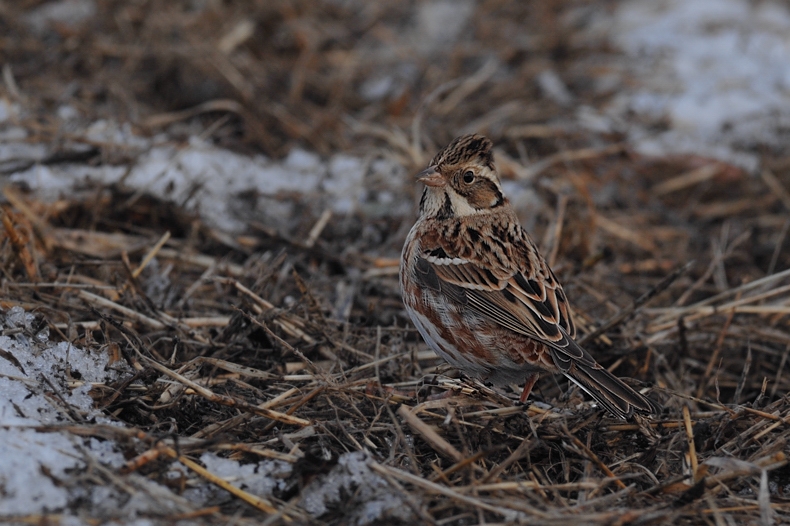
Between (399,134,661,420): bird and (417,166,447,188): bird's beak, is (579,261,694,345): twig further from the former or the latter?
(417,166,447,188): bird's beak

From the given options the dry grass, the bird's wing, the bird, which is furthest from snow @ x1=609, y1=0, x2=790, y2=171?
the bird's wing

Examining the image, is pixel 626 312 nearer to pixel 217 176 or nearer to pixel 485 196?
pixel 485 196

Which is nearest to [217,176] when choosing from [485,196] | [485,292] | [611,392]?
[485,196]

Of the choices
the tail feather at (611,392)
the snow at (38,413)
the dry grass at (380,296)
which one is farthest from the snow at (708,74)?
the snow at (38,413)

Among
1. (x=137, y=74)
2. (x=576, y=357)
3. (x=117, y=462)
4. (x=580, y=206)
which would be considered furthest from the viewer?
(x=137, y=74)

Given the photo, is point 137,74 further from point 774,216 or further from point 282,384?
point 774,216

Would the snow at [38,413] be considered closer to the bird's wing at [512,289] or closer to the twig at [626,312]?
the bird's wing at [512,289]

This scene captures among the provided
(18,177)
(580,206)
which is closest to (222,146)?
(18,177)
